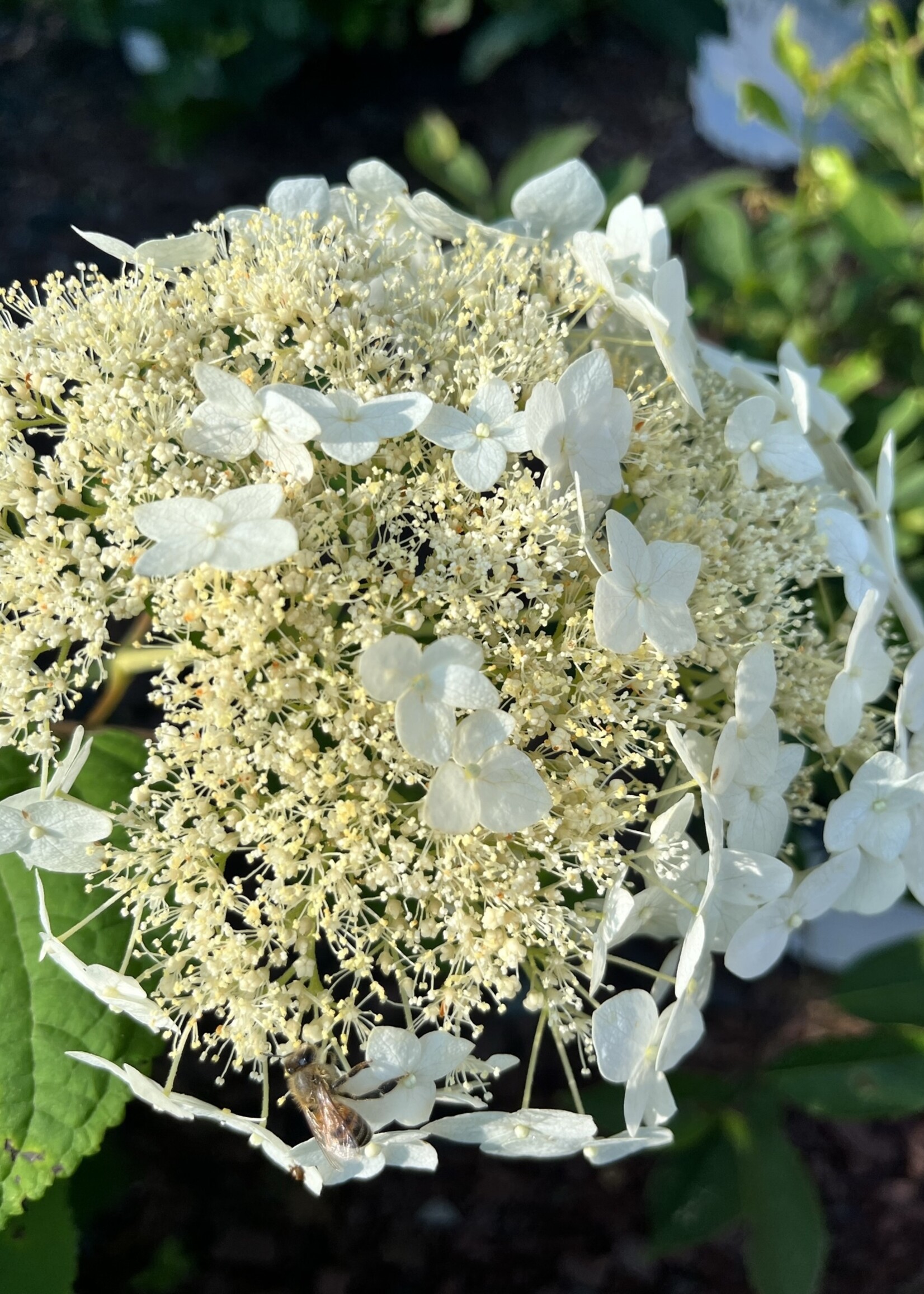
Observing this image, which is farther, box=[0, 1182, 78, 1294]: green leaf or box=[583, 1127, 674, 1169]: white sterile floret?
box=[0, 1182, 78, 1294]: green leaf

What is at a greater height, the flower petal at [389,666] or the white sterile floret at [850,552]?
the flower petal at [389,666]

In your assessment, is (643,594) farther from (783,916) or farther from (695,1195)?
(695,1195)

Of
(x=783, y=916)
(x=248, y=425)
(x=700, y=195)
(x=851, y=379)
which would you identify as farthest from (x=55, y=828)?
(x=700, y=195)

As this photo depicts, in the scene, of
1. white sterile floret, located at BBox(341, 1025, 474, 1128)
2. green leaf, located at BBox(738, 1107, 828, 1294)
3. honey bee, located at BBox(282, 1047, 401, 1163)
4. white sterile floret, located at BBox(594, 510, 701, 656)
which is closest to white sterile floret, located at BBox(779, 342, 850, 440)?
white sterile floret, located at BBox(594, 510, 701, 656)

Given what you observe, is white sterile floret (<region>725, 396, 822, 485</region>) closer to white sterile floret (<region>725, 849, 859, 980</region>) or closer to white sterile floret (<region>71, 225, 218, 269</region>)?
white sterile floret (<region>725, 849, 859, 980</region>)

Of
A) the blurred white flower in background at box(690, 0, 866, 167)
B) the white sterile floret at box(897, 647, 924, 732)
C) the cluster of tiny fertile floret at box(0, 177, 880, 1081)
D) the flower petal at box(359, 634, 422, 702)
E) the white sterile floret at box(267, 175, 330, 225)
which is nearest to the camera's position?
the flower petal at box(359, 634, 422, 702)

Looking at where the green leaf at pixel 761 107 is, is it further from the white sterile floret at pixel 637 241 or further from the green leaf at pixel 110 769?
the green leaf at pixel 110 769

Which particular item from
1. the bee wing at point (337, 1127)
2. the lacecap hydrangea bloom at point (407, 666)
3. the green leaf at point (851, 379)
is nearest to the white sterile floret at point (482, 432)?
the lacecap hydrangea bloom at point (407, 666)
